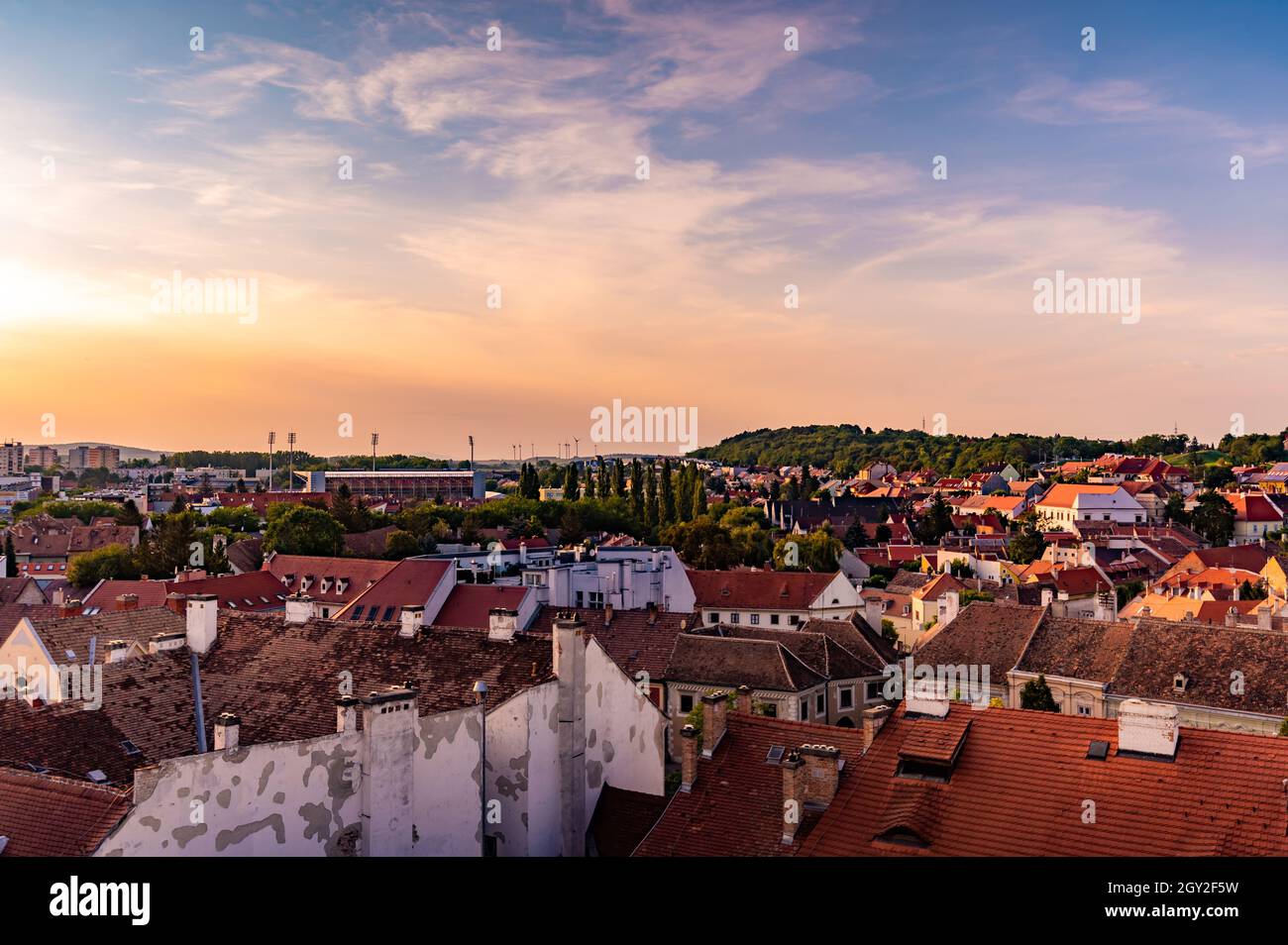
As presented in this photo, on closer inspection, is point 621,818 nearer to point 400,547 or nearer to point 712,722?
point 712,722

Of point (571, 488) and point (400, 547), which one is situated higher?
point (571, 488)

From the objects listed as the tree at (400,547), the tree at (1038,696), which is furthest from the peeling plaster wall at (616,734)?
the tree at (400,547)

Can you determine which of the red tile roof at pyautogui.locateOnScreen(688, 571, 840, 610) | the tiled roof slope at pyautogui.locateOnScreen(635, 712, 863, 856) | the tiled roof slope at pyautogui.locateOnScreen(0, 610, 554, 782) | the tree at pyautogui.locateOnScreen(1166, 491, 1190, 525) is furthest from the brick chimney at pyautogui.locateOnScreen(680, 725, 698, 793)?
the tree at pyautogui.locateOnScreen(1166, 491, 1190, 525)

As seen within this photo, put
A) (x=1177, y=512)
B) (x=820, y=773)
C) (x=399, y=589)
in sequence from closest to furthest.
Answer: (x=820, y=773)
(x=399, y=589)
(x=1177, y=512)

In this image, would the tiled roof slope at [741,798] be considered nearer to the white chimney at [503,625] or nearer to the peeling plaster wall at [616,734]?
the peeling plaster wall at [616,734]

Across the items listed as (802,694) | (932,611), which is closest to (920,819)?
(802,694)

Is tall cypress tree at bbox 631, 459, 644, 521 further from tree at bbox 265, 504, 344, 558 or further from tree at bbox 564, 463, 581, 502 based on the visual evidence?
tree at bbox 265, 504, 344, 558

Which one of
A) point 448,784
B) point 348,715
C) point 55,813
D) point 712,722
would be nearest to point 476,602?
point 712,722
